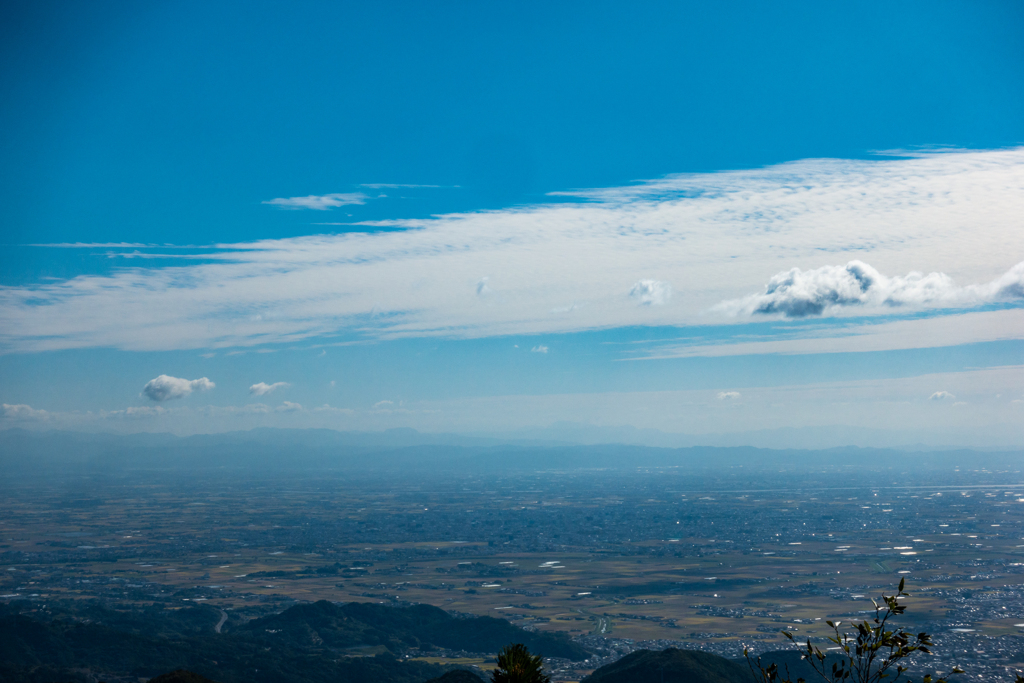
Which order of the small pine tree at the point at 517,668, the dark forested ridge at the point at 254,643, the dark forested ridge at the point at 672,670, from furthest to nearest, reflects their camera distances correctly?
the dark forested ridge at the point at 254,643, the dark forested ridge at the point at 672,670, the small pine tree at the point at 517,668

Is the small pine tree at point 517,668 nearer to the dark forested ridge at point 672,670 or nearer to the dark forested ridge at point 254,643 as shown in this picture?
the dark forested ridge at point 672,670

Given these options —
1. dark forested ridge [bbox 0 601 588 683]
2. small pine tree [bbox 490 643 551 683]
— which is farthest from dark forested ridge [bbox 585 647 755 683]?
small pine tree [bbox 490 643 551 683]

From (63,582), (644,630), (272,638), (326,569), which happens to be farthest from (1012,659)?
(63,582)

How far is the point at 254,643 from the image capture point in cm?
10900

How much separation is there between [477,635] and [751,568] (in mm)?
94650

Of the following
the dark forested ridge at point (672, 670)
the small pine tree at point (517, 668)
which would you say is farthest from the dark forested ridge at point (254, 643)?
the small pine tree at point (517, 668)

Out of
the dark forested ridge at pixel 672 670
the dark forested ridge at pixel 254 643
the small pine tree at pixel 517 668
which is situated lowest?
the dark forested ridge at pixel 254 643

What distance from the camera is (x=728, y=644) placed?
11281 centimetres

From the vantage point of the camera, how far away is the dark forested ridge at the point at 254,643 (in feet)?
305

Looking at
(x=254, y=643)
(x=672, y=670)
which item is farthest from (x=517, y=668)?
(x=254, y=643)

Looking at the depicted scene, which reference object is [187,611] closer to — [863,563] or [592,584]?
[592,584]

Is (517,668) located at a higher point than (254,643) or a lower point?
higher

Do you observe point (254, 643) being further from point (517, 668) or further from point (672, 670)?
point (517, 668)

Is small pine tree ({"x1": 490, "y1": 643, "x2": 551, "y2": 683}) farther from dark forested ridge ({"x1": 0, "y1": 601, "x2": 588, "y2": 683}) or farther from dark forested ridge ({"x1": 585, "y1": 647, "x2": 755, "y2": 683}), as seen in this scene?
dark forested ridge ({"x1": 0, "y1": 601, "x2": 588, "y2": 683})
